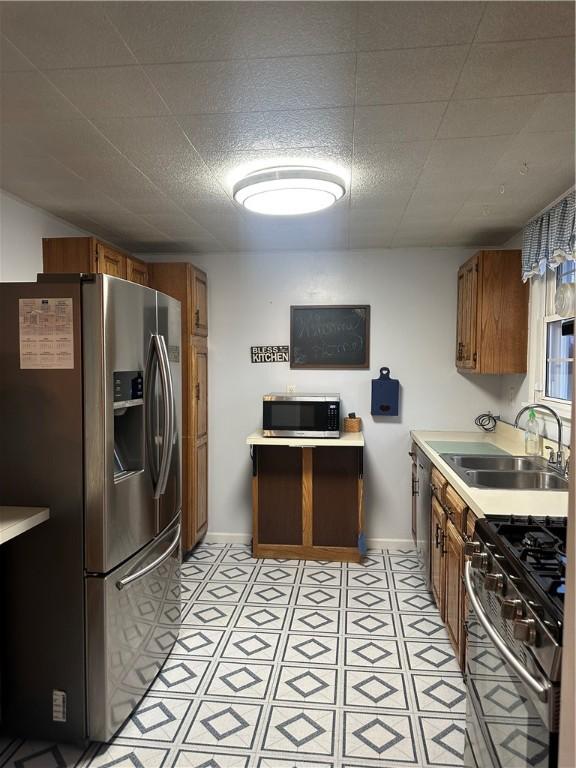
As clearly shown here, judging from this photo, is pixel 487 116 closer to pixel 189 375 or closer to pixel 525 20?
pixel 525 20

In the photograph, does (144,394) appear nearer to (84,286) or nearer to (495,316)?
(84,286)

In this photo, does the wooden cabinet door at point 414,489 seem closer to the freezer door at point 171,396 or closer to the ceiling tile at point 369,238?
the ceiling tile at point 369,238

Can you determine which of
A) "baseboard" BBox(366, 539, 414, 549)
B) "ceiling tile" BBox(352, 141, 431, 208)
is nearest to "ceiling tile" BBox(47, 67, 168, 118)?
"ceiling tile" BBox(352, 141, 431, 208)

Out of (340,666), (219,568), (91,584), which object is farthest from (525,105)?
(219,568)

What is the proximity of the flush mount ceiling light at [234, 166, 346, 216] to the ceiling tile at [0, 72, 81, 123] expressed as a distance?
81 cm

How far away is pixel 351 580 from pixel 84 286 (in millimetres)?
2563

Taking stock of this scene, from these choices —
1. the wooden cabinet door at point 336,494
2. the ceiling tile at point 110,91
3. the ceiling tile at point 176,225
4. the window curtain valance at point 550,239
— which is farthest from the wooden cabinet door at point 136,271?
the window curtain valance at point 550,239

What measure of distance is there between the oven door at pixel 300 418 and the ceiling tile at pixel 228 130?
6.45 ft

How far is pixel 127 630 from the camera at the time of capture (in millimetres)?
2008

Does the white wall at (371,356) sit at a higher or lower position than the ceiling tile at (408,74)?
lower

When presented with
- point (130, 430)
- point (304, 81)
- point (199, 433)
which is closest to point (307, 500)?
point (199, 433)

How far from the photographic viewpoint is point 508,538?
1.62 m

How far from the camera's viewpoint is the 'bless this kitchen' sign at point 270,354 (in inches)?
159

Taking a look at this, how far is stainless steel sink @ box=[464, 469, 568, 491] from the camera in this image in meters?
2.52
